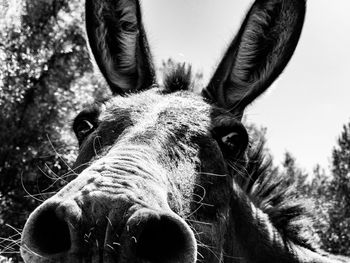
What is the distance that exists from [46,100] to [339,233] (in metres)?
12.1

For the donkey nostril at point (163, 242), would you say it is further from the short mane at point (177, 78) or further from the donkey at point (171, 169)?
the short mane at point (177, 78)

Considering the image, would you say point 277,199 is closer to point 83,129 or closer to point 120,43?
point 83,129

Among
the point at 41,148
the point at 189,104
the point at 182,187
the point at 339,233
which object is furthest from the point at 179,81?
the point at 339,233

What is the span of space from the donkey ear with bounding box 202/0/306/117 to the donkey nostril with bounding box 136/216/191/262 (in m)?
2.25

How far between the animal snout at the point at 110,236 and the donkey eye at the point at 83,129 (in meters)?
1.51

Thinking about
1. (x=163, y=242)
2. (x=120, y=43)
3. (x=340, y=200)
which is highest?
(x=120, y=43)

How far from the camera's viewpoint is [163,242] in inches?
80.9

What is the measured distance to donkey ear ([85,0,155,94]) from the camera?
170 inches

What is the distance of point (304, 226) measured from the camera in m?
4.45

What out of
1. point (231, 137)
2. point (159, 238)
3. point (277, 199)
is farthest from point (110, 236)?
point (277, 199)

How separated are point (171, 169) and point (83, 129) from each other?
1.19 metres

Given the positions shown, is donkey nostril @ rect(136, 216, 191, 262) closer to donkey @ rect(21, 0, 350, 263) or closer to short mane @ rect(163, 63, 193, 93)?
donkey @ rect(21, 0, 350, 263)


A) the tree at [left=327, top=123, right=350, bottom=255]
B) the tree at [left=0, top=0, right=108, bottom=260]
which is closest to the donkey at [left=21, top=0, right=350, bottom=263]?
the tree at [left=0, top=0, right=108, bottom=260]

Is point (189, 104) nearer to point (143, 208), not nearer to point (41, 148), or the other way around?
point (143, 208)
